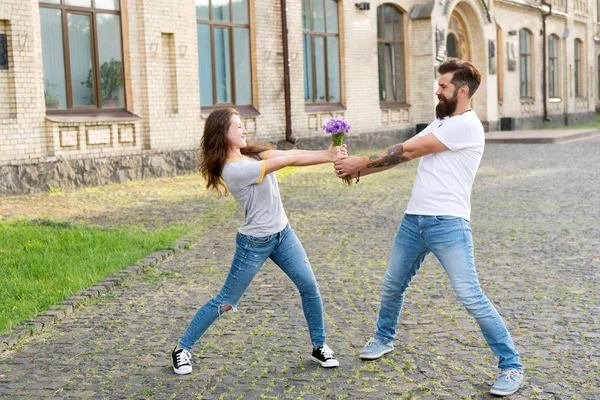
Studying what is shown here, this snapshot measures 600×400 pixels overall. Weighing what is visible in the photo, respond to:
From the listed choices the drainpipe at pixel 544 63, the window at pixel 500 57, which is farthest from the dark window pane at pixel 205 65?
the drainpipe at pixel 544 63

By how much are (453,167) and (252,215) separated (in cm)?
114

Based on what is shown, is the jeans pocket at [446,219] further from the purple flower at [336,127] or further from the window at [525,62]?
the window at [525,62]

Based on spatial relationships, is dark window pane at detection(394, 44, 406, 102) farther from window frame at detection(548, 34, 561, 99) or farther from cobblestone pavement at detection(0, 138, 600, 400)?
cobblestone pavement at detection(0, 138, 600, 400)

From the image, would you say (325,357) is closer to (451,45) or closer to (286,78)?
(286,78)

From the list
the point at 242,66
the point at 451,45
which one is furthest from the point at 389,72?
the point at 242,66

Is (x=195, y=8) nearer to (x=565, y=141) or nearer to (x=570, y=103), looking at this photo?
(x=565, y=141)

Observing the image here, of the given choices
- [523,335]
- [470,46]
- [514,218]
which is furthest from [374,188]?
[470,46]

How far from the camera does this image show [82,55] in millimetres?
15586

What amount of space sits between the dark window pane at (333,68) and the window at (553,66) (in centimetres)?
1709

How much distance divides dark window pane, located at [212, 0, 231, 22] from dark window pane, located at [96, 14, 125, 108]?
3.06 m

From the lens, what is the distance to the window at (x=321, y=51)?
22.1m

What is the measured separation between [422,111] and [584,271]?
1945 cm

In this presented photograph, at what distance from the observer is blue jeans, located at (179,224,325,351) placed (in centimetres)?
488

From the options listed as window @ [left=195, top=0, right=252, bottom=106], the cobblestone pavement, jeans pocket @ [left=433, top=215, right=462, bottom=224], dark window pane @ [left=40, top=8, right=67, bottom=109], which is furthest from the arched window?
jeans pocket @ [left=433, top=215, right=462, bottom=224]
